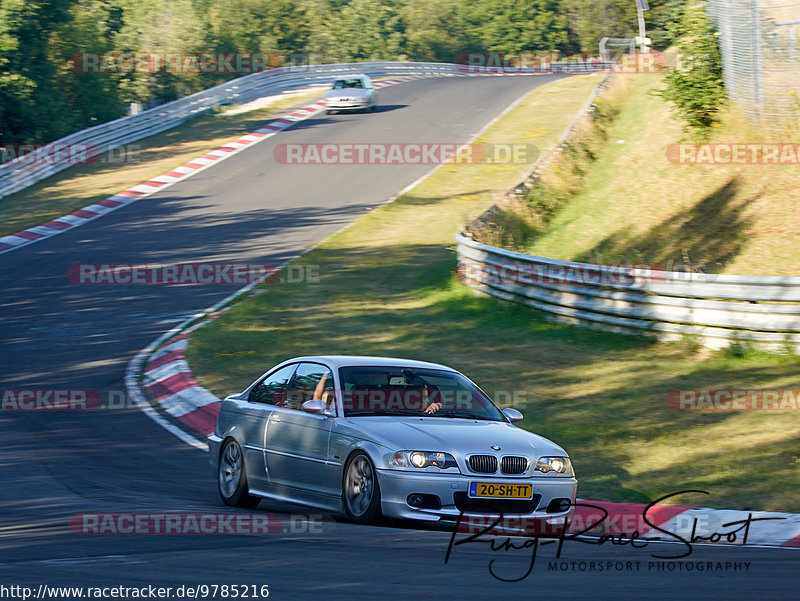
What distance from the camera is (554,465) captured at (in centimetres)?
785

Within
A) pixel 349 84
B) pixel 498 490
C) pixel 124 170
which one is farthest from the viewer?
pixel 349 84

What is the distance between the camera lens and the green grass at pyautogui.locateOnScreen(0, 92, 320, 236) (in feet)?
91.0

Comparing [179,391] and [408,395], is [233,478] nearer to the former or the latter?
[408,395]

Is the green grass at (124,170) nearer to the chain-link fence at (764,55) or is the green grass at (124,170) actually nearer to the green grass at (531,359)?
the green grass at (531,359)

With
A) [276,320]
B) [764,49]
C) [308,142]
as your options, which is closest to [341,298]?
[276,320]

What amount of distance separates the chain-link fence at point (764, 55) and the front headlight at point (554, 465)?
13256 millimetres

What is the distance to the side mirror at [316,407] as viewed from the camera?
828 cm

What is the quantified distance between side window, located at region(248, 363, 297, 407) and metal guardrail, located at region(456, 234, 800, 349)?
22.2 feet

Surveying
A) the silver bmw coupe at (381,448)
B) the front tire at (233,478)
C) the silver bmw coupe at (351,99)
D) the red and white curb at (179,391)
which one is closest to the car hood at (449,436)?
the silver bmw coupe at (381,448)

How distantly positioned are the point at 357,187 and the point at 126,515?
70.6 ft

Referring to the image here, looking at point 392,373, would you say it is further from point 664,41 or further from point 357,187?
point 664,41

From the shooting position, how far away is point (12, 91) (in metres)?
35.1

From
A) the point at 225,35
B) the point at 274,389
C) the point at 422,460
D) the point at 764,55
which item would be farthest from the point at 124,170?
the point at 225,35

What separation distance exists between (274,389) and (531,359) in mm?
5844
